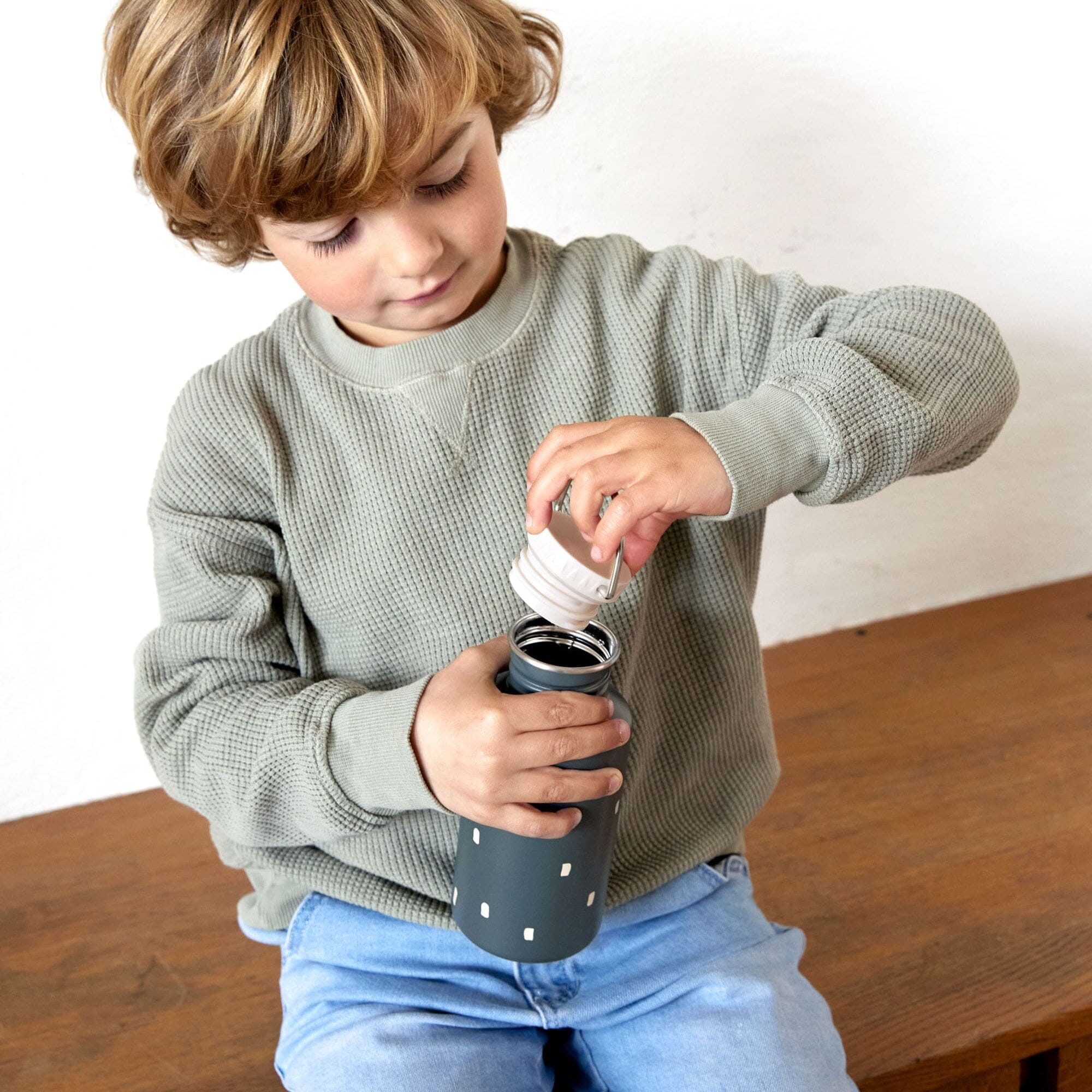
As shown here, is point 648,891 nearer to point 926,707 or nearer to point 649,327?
point 649,327

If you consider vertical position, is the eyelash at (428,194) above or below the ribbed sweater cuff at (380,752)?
above

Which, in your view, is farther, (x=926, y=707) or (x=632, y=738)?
(x=926, y=707)

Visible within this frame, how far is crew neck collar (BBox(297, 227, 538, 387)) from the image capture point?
2.65 ft

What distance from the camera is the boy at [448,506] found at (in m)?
0.67

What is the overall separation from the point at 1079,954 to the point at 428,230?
2.42 feet

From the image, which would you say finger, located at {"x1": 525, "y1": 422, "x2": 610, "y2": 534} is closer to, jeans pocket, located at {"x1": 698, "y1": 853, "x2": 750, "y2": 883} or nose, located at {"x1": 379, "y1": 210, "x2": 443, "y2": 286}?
nose, located at {"x1": 379, "y1": 210, "x2": 443, "y2": 286}

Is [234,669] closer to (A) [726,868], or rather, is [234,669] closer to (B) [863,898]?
(A) [726,868]

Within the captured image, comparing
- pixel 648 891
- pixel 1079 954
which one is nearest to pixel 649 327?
pixel 648 891

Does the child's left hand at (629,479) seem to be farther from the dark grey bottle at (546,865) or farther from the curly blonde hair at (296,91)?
the curly blonde hair at (296,91)

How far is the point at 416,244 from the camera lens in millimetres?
704

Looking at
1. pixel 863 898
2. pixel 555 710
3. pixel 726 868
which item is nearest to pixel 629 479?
pixel 555 710

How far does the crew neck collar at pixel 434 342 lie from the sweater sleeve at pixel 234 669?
0.25ft

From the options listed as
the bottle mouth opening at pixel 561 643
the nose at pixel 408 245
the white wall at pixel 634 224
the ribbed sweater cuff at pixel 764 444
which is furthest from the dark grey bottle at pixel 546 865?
the white wall at pixel 634 224

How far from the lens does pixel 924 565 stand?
57.2 inches
